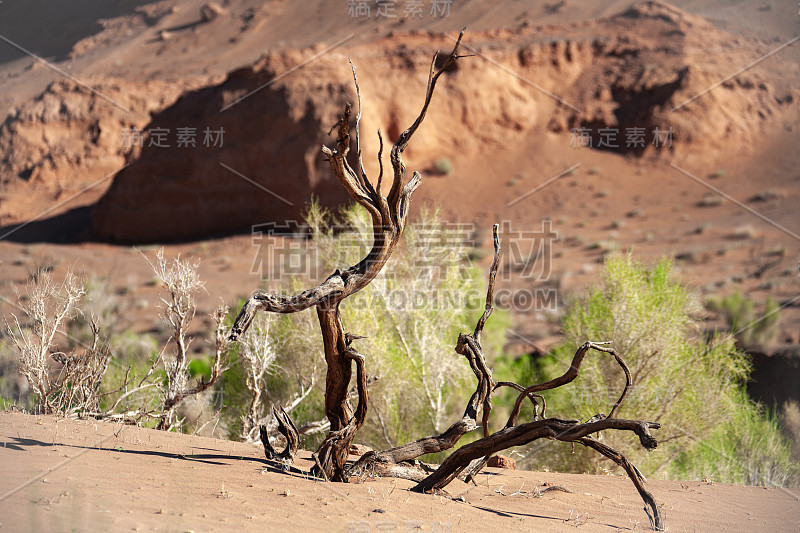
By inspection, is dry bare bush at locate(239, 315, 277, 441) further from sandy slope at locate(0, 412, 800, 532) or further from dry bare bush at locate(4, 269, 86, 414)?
sandy slope at locate(0, 412, 800, 532)

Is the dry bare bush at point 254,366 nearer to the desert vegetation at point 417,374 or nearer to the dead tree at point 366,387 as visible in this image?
the desert vegetation at point 417,374

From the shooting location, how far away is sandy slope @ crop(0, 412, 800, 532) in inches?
133

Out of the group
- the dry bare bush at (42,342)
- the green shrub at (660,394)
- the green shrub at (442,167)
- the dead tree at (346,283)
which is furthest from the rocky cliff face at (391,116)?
the dead tree at (346,283)

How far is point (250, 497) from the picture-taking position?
3797mm

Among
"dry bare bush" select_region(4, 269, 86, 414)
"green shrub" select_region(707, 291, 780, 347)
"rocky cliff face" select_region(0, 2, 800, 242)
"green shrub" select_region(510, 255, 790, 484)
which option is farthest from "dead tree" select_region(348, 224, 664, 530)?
"rocky cliff face" select_region(0, 2, 800, 242)

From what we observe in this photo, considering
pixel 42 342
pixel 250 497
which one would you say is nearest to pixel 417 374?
pixel 42 342

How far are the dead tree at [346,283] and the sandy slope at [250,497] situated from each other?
371 millimetres

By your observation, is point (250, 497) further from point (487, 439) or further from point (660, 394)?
point (660, 394)

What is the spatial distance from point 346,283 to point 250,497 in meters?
1.33

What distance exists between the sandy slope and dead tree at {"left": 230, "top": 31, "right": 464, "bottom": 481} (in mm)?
371

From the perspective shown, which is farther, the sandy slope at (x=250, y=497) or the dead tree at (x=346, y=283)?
the dead tree at (x=346, y=283)

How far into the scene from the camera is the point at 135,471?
13.1 ft

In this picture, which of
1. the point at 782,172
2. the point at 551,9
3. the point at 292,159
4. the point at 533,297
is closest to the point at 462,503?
the point at 533,297

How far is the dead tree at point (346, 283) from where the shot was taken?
12.7ft
